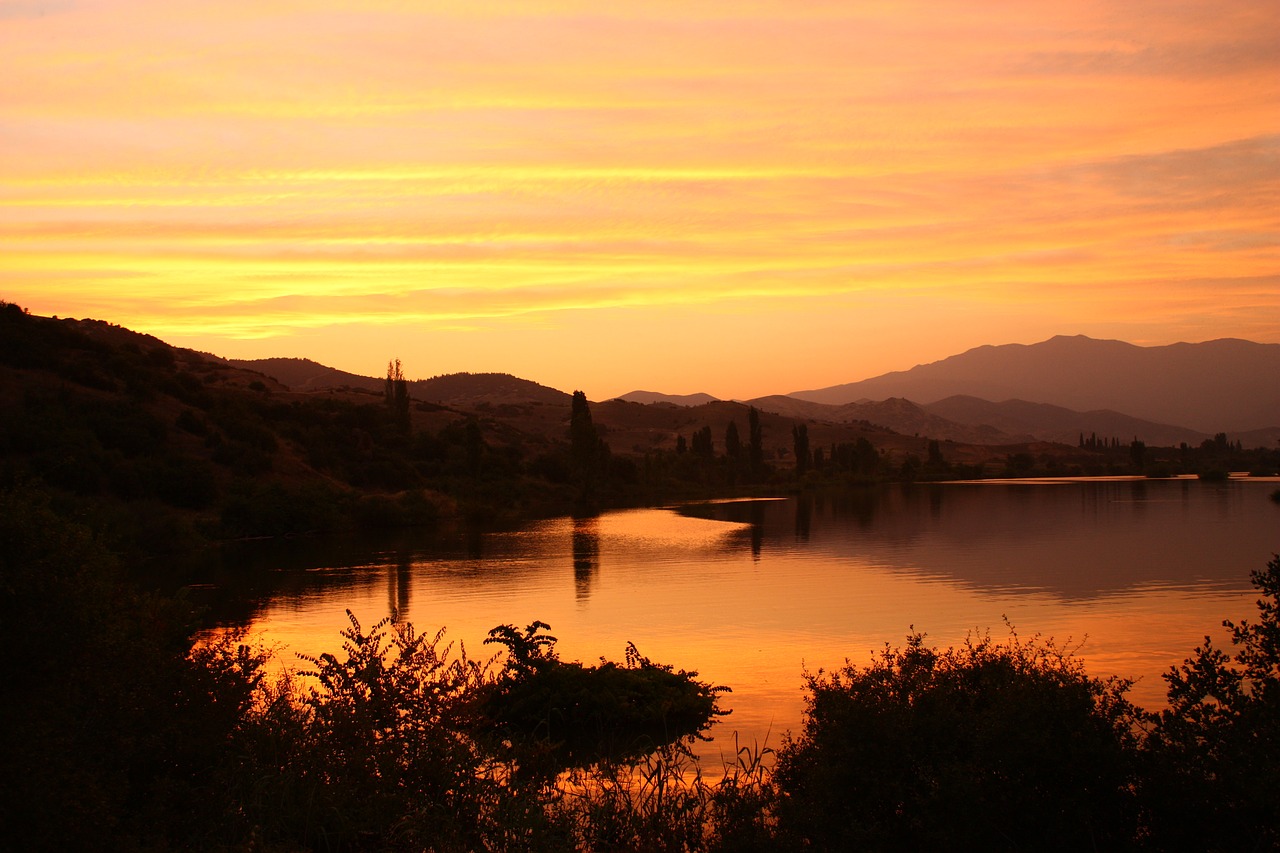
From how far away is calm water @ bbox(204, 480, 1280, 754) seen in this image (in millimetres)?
19625

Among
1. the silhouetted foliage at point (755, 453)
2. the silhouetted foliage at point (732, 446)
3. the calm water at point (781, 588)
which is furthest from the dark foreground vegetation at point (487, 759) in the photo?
the silhouetted foliage at point (755, 453)

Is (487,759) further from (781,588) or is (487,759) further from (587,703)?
(781,588)

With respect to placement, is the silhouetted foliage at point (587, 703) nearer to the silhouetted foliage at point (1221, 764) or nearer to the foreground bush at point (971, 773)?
the foreground bush at point (971, 773)

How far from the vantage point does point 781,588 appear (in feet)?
93.9

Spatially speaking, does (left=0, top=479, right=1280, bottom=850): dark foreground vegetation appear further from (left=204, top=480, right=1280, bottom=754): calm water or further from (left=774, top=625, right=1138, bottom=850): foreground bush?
(left=204, top=480, right=1280, bottom=754): calm water

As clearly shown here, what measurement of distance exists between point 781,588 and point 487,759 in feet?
62.3

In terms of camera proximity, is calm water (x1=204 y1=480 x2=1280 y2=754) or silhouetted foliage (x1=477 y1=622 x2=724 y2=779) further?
calm water (x1=204 y1=480 x2=1280 y2=754)

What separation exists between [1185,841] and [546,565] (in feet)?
97.3

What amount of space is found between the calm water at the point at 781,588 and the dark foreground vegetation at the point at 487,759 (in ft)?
15.2

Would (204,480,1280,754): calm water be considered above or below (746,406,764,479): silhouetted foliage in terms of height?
below

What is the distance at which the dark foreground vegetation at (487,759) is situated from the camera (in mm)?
7188

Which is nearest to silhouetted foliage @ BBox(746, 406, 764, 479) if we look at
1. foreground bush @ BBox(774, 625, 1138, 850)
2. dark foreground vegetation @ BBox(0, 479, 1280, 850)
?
dark foreground vegetation @ BBox(0, 479, 1280, 850)

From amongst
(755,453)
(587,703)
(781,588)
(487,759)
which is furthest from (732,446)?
(487,759)

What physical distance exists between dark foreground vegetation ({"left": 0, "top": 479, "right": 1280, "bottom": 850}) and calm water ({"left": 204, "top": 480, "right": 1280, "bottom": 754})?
4.62 metres
